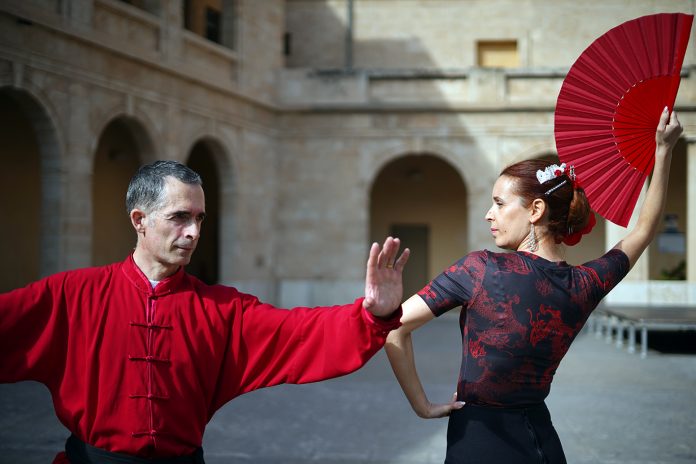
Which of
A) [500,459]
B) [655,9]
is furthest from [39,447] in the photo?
[655,9]

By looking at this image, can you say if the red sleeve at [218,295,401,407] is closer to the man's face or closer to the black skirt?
the man's face

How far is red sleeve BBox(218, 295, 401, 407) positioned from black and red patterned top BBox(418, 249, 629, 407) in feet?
1.20

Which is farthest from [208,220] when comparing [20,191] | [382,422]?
[382,422]

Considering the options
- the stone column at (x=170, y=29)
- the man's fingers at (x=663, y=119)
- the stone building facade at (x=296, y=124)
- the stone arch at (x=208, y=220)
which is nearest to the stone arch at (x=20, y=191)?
the stone building facade at (x=296, y=124)

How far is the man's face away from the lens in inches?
91.6

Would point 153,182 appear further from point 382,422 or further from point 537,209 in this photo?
point 382,422

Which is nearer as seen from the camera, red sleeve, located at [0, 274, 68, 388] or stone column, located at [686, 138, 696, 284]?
red sleeve, located at [0, 274, 68, 388]

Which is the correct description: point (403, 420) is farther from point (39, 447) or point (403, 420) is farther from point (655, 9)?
point (655, 9)

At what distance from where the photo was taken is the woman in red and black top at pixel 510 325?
2400mm

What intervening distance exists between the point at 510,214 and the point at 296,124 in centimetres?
1555

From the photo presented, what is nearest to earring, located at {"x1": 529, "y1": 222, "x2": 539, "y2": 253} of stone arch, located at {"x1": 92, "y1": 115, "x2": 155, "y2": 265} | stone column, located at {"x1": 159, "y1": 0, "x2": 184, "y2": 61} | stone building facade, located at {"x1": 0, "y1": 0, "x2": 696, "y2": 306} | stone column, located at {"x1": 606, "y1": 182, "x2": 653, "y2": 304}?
stone building facade, located at {"x1": 0, "y1": 0, "x2": 696, "y2": 306}

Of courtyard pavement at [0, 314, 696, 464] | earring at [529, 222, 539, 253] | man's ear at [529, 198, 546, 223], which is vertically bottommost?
courtyard pavement at [0, 314, 696, 464]

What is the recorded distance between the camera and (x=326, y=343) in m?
2.25

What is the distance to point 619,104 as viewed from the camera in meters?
2.73
